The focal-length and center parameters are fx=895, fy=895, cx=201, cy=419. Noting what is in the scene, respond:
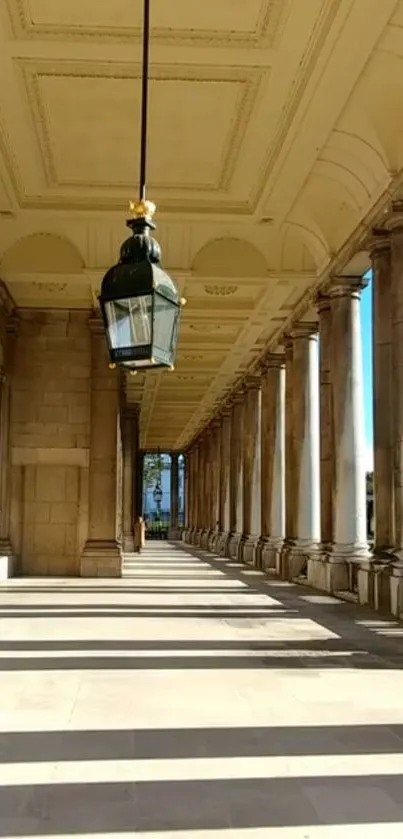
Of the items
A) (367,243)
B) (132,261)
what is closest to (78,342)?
(367,243)

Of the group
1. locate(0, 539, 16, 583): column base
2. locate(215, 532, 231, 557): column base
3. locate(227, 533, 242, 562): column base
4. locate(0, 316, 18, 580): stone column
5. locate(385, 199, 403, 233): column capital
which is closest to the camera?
locate(385, 199, 403, 233): column capital

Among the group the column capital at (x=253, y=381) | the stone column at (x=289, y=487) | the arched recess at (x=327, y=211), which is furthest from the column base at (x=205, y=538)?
the arched recess at (x=327, y=211)

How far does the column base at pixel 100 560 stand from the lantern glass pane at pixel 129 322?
63.5 ft

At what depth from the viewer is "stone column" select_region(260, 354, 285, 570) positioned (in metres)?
32.9

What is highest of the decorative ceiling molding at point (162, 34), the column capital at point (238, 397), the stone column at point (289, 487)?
the decorative ceiling molding at point (162, 34)

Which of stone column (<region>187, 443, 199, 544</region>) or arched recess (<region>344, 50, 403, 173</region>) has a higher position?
arched recess (<region>344, 50, 403, 173</region>)

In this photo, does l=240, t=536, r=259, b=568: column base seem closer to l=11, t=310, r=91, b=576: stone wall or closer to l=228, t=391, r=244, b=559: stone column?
l=228, t=391, r=244, b=559: stone column

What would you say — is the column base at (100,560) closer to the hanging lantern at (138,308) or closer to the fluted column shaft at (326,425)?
the fluted column shaft at (326,425)

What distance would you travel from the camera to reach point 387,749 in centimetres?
702

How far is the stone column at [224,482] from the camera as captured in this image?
4705 centimetres

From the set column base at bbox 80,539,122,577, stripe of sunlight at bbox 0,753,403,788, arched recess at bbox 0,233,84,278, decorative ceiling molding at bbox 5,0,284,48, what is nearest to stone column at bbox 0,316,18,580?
column base at bbox 80,539,122,577

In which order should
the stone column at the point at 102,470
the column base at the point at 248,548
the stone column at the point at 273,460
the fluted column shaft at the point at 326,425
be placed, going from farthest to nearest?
the column base at the point at 248,548 < the stone column at the point at 273,460 < the stone column at the point at 102,470 < the fluted column shaft at the point at 326,425

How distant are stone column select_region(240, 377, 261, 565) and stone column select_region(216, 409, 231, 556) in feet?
21.4

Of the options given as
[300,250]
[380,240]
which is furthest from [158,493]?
[380,240]
